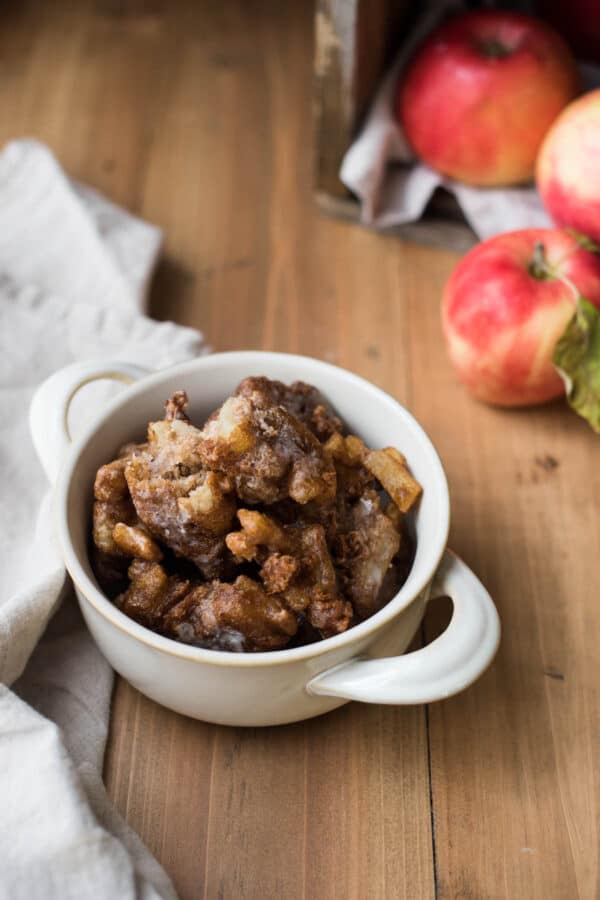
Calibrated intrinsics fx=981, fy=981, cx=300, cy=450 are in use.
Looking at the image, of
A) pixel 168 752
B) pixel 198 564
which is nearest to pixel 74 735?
pixel 168 752

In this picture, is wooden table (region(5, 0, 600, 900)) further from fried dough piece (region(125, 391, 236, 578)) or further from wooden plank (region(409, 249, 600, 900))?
fried dough piece (region(125, 391, 236, 578))

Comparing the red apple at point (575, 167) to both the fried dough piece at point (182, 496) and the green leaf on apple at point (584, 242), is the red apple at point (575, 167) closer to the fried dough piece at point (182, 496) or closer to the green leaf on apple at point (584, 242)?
the green leaf on apple at point (584, 242)

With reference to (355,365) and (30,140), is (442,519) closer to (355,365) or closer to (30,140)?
(355,365)

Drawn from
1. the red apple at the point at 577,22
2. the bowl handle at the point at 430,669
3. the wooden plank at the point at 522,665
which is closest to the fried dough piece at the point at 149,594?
the bowl handle at the point at 430,669

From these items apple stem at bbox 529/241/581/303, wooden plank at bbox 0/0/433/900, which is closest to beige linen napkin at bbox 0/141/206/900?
wooden plank at bbox 0/0/433/900

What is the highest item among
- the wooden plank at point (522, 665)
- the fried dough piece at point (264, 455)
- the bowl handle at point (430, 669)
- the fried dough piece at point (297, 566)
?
the fried dough piece at point (264, 455)

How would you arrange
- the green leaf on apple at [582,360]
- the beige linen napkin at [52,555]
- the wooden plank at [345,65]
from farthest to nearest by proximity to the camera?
the wooden plank at [345,65] → the green leaf on apple at [582,360] → the beige linen napkin at [52,555]

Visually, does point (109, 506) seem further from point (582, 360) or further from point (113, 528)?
point (582, 360)
